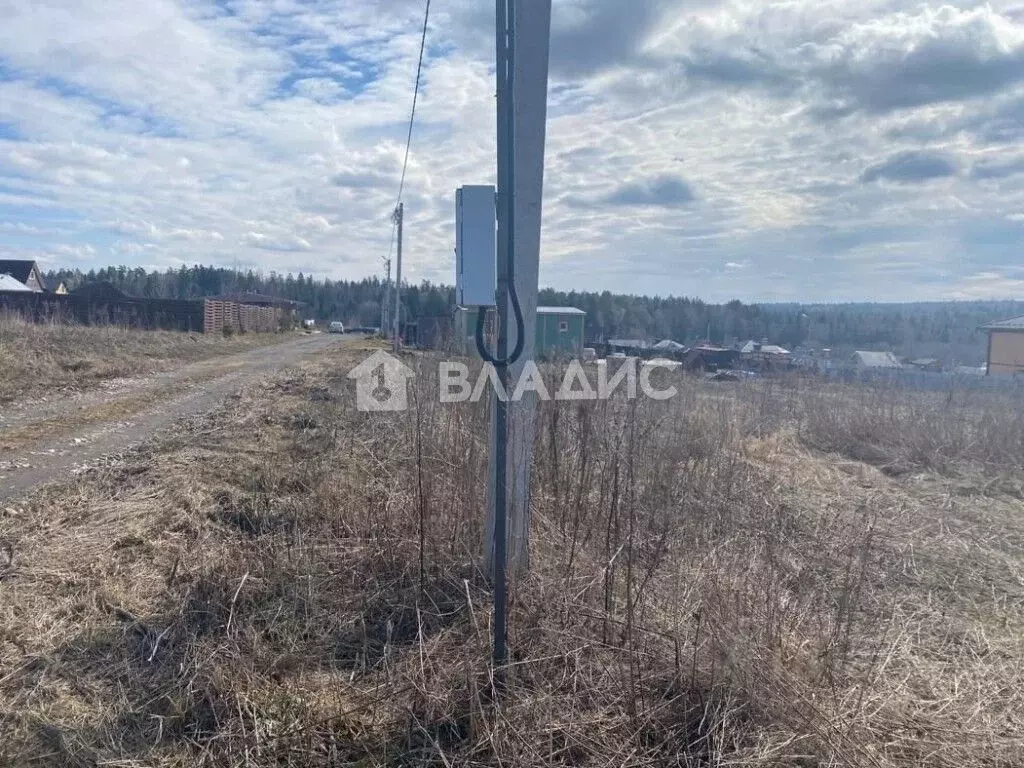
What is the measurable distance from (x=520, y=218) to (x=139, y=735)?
249 centimetres

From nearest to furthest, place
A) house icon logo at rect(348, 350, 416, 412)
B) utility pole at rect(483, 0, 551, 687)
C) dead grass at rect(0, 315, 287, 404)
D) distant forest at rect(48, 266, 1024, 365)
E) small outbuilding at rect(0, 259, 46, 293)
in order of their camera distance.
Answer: utility pole at rect(483, 0, 551, 687)
house icon logo at rect(348, 350, 416, 412)
dead grass at rect(0, 315, 287, 404)
distant forest at rect(48, 266, 1024, 365)
small outbuilding at rect(0, 259, 46, 293)

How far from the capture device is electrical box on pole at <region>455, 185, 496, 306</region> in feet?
8.71

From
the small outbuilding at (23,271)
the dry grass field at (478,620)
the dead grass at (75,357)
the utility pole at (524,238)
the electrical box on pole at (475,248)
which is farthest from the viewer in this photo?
the small outbuilding at (23,271)

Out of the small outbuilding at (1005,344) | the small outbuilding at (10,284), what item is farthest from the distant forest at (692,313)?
the small outbuilding at (10,284)

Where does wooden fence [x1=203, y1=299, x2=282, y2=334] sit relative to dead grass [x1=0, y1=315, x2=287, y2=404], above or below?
above

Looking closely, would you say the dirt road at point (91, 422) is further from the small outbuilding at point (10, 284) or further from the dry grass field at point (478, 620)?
the small outbuilding at point (10, 284)

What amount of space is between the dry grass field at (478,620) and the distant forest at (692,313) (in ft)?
16.4

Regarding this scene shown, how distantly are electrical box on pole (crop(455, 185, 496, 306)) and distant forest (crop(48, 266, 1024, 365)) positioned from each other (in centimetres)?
670

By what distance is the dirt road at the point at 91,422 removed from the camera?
614cm

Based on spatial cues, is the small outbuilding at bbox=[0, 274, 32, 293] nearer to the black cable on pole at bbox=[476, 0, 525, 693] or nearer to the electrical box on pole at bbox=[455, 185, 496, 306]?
the electrical box on pole at bbox=[455, 185, 496, 306]

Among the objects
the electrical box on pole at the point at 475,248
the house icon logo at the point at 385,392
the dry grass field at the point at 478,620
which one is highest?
the electrical box on pole at the point at 475,248

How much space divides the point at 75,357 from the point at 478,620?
14.2 m

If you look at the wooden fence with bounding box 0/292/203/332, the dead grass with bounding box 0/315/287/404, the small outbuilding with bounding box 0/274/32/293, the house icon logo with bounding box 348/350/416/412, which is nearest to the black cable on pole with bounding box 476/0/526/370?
the house icon logo with bounding box 348/350/416/412

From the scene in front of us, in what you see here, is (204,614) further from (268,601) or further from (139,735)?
(139,735)
